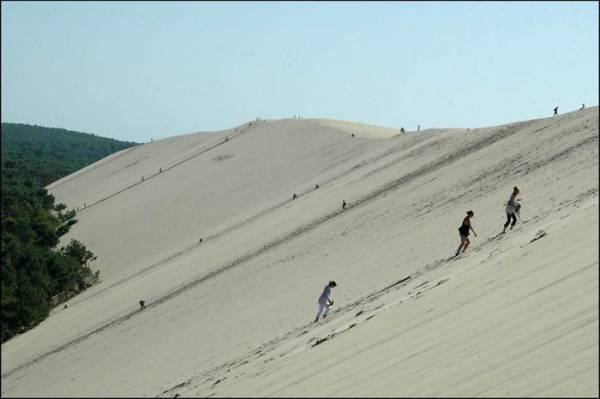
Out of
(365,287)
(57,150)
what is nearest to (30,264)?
(365,287)

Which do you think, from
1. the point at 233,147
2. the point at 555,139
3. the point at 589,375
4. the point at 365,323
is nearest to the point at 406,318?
the point at 365,323

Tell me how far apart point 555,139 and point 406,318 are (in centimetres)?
1659

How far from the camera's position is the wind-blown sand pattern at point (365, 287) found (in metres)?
7.05

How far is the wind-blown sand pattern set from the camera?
7047 mm

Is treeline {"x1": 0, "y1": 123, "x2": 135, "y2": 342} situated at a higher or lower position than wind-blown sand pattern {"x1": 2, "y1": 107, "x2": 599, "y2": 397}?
higher

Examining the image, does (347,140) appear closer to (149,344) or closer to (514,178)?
(514,178)

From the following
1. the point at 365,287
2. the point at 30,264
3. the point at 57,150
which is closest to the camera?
Answer: the point at 365,287

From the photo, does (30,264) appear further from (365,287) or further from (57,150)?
(57,150)

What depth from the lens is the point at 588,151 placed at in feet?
65.1

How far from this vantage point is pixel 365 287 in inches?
600

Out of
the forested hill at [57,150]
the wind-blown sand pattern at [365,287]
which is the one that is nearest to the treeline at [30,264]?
the wind-blown sand pattern at [365,287]

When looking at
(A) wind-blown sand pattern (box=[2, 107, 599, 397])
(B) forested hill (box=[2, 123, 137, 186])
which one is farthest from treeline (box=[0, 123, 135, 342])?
(B) forested hill (box=[2, 123, 137, 186])

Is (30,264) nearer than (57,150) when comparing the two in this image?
Yes

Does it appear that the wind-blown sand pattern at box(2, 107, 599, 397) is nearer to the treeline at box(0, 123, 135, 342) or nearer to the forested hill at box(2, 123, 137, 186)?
the treeline at box(0, 123, 135, 342)
